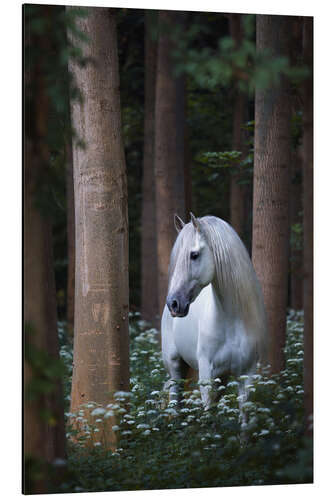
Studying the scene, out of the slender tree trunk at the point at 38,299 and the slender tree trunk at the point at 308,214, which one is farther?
the slender tree trunk at the point at 308,214

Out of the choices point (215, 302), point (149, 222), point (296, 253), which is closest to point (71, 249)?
point (149, 222)

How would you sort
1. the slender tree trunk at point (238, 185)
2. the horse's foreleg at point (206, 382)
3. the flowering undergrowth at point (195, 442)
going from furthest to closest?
the slender tree trunk at point (238, 185), the horse's foreleg at point (206, 382), the flowering undergrowth at point (195, 442)

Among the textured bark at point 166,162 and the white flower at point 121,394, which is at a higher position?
the textured bark at point 166,162

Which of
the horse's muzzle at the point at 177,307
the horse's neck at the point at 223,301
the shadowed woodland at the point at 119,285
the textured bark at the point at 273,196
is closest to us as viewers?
the shadowed woodland at the point at 119,285

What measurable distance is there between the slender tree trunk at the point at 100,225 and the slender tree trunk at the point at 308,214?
124 cm

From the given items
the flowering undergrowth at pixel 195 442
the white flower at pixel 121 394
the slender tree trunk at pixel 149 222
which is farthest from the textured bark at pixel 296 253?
the white flower at pixel 121 394

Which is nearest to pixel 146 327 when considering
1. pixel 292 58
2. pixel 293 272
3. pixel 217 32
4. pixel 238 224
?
pixel 238 224

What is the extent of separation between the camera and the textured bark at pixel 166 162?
8.73 meters

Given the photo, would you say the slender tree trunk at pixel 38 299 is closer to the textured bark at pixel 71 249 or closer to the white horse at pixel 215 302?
the white horse at pixel 215 302

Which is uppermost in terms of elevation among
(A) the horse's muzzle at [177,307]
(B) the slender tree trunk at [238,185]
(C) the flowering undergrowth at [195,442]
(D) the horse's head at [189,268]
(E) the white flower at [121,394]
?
(B) the slender tree trunk at [238,185]

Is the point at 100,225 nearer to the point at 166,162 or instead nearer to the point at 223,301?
the point at 223,301

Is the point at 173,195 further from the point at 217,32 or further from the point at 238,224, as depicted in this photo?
the point at 217,32
